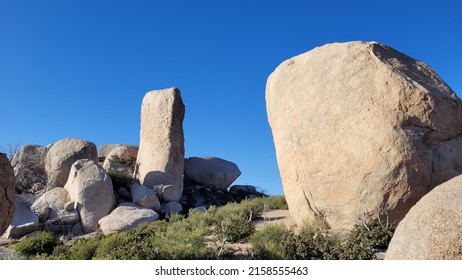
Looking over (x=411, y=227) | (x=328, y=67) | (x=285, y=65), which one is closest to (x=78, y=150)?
(x=285, y=65)

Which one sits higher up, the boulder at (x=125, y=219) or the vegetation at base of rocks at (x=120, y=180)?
the vegetation at base of rocks at (x=120, y=180)

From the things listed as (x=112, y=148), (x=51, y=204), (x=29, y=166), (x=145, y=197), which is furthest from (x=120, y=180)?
(x=112, y=148)

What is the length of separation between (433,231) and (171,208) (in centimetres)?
1355

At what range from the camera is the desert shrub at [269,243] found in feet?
24.2

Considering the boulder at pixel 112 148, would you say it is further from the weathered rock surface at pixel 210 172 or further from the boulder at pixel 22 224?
the boulder at pixel 22 224

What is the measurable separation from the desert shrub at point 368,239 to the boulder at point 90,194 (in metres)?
10.1

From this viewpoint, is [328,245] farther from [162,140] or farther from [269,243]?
[162,140]

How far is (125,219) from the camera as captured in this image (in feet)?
46.5

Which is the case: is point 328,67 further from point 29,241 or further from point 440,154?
point 29,241

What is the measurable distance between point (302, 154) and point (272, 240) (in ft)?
5.90

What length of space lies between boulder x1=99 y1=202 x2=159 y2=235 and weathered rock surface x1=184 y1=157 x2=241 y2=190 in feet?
25.7

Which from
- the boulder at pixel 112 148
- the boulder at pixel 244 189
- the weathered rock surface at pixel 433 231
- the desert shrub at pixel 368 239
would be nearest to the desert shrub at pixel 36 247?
the desert shrub at pixel 368 239

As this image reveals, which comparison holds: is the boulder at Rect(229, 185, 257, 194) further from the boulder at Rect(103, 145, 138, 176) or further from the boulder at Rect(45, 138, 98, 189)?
the boulder at Rect(45, 138, 98, 189)

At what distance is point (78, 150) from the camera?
1867 cm
